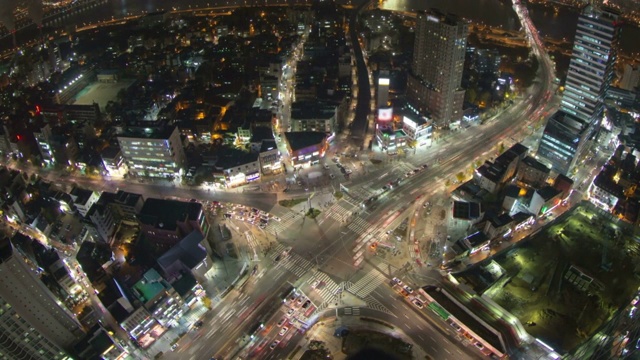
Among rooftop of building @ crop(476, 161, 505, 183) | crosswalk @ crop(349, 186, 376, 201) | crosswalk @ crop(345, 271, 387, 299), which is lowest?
crosswalk @ crop(345, 271, 387, 299)

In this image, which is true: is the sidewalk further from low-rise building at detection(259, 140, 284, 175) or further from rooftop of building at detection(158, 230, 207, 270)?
low-rise building at detection(259, 140, 284, 175)

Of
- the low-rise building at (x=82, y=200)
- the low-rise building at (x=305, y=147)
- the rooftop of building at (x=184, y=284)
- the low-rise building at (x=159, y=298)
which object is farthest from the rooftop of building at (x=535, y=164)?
the low-rise building at (x=82, y=200)

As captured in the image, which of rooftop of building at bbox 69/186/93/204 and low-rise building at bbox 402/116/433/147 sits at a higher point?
low-rise building at bbox 402/116/433/147


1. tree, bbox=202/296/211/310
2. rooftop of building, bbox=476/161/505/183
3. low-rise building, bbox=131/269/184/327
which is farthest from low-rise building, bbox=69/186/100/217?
rooftop of building, bbox=476/161/505/183

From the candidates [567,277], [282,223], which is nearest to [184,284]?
[282,223]

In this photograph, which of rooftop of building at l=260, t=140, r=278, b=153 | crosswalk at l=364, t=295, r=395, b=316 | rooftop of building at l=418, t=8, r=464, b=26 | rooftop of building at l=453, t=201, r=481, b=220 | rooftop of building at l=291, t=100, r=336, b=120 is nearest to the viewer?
crosswalk at l=364, t=295, r=395, b=316

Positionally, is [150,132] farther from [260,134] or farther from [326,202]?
[326,202]

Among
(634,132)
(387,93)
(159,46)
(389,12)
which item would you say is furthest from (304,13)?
(634,132)
